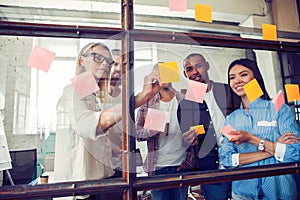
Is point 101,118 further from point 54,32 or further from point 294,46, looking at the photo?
point 294,46

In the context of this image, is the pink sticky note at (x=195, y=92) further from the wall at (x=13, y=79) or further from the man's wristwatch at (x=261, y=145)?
the wall at (x=13, y=79)

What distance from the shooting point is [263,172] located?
2.24 feet

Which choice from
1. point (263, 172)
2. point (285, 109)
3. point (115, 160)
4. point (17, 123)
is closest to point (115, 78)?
point (115, 160)

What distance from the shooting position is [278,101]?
1088 millimetres

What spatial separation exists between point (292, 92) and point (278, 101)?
8 cm

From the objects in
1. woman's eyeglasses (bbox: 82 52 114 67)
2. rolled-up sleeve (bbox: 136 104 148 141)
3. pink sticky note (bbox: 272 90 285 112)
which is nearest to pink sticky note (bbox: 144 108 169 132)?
rolled-up sleeve (bbox: 136 104 148 141)

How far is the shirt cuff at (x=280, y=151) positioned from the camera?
0.93m

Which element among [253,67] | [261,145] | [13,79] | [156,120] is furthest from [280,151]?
[13,79]

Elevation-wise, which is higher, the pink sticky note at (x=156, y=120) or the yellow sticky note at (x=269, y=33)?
the yellow sticky note at (x=269, y=33)

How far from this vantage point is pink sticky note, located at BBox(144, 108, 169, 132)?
789 mm

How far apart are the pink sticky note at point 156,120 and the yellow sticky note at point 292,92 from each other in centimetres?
66

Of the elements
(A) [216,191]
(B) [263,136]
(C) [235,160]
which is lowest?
(A) [216,191]

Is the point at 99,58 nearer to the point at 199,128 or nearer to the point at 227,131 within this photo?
the point at 199,128

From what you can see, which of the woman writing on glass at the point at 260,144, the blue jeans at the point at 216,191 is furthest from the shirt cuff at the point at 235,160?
the blue jeans at the point at 216,191
